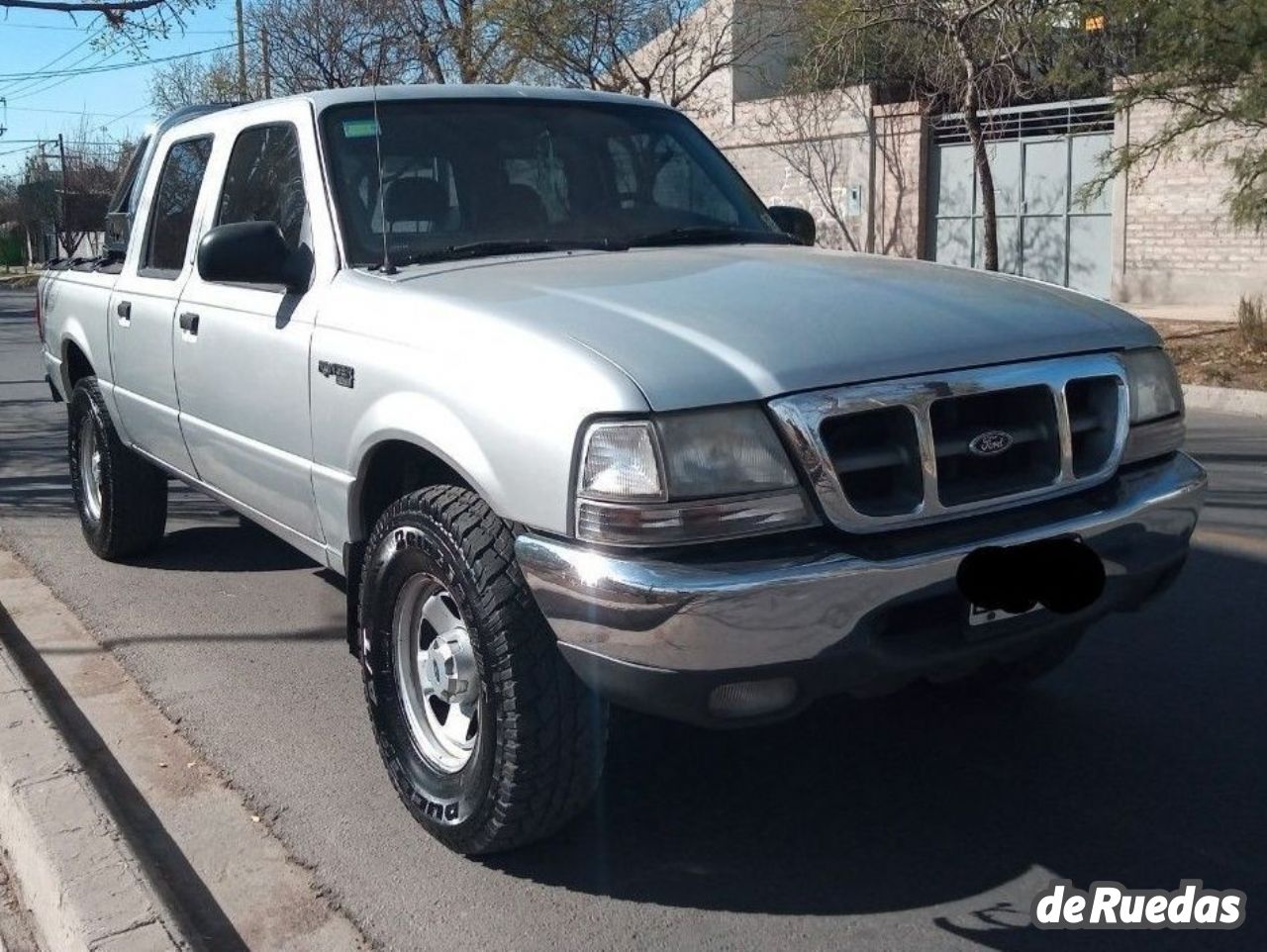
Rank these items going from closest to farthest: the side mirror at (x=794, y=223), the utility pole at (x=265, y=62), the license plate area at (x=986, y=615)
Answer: the license plate area at (x=986, y=615)
the side mirror at (x=794, y=223)
the utility pole at (x=265, y=62)

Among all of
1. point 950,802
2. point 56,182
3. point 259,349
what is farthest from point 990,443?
point 56,182

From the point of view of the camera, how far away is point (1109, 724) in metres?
4.46

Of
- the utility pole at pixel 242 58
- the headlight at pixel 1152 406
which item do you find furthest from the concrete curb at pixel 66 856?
the utility pole at pixel 242 58

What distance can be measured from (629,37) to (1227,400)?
13260 millimetres

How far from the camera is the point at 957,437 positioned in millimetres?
3271

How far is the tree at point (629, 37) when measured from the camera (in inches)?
824

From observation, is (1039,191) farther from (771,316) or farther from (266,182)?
(771,316)

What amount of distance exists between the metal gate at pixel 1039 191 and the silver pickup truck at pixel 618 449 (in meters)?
16.8

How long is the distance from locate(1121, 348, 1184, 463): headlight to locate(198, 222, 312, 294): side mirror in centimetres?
239

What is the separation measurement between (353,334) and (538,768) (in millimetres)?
1355

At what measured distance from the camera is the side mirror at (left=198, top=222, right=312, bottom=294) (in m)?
4.18

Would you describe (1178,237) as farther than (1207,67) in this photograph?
Yes

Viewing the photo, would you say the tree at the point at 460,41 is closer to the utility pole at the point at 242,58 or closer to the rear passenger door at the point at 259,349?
the utility pole at the point at 242,58

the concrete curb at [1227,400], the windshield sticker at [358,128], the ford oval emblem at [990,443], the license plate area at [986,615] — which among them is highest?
the windshield sticker at [358,128]
